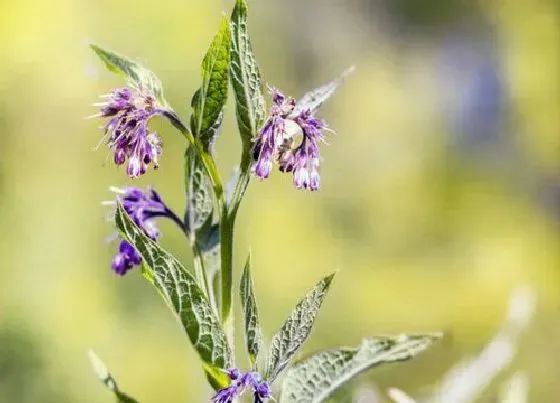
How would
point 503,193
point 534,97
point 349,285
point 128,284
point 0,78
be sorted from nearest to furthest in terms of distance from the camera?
1. point 128,284
2. point 0,78
3. point 349,285
4. point 503,193
5. point 534,97

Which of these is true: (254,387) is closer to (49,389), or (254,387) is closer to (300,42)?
(49,389)

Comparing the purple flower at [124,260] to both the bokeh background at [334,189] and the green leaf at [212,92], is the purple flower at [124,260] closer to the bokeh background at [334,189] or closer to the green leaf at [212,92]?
the green leaf at [212,92]

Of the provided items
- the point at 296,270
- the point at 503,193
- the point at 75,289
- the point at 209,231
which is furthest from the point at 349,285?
the point at 209,231

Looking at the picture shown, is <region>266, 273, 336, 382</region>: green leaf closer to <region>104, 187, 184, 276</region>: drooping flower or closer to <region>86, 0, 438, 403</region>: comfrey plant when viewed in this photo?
<region>86, 0, 438, 403</region>: comfrey plant

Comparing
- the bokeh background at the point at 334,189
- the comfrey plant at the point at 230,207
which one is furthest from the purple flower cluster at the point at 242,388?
the bokeh background at the point at 334,189

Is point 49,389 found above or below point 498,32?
below

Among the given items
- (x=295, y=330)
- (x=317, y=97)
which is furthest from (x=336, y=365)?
(x=317, y=97)

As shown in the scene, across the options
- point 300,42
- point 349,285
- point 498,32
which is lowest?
point 349,285
